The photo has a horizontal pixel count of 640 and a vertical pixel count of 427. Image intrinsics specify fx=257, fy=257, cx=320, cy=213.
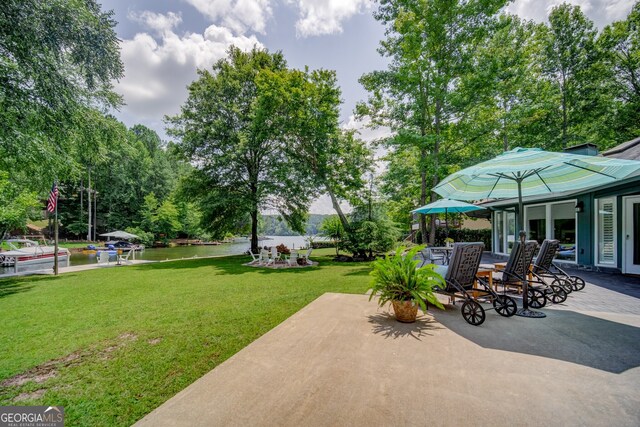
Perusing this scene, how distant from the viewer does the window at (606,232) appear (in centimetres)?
825

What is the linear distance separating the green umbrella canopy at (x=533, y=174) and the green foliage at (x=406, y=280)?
1.79 meters

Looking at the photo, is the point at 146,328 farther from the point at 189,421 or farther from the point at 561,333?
the point at 561,333

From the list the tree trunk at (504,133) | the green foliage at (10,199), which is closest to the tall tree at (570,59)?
the tree trunk at (504,133)

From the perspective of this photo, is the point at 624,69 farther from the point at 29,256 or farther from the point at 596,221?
the point at 29,256

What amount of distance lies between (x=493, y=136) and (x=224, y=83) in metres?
16.4

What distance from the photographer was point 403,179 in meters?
14.3

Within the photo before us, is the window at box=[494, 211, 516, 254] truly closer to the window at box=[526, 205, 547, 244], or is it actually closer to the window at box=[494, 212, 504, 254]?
the window at box=[494, 212, 504, 254]

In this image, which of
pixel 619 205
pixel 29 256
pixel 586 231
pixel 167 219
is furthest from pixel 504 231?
pixel 167 219

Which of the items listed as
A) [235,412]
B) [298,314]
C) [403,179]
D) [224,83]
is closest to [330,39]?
[403,179]

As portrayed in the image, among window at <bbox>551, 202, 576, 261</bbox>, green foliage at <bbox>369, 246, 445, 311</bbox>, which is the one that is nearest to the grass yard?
green foliage at <bbox>369, 246, 445, 311</bbox>

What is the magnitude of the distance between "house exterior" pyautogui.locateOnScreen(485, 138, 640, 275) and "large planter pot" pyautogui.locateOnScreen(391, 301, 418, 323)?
7537mm

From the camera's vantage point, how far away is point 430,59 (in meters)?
11.9

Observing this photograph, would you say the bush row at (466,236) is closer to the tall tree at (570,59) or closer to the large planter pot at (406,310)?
Answer: the tall tree at (570,59)

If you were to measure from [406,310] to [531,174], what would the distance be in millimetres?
3377
